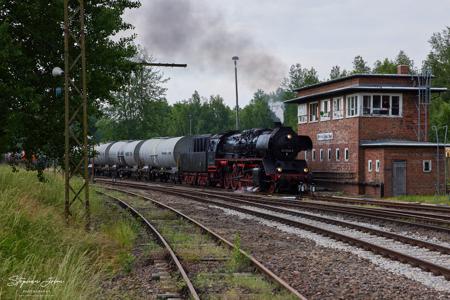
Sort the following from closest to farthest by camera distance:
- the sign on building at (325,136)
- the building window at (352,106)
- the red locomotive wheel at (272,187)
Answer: the red locomotive wheel at (272,187)
the building window at (352,106)
the sign on building at (325,136)

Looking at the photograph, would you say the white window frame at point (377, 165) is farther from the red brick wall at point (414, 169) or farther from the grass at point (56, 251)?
the grass at point (56, 251)

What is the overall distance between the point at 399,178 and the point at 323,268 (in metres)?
23.3

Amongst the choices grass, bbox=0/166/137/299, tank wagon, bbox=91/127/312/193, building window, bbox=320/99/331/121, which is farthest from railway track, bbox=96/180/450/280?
building window, bbox=320/99/331/121

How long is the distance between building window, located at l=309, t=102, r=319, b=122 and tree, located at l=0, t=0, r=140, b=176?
81.5 ft

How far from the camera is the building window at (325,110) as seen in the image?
38.9m

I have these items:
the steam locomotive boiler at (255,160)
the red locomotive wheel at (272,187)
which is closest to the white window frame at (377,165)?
the steam locomotive boiler at (255,160)

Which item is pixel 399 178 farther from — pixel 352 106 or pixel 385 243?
pixel 385 243

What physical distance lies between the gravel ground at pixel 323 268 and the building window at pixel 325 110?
23449mm

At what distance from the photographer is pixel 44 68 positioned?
1650 cm

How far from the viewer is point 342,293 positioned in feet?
28.1

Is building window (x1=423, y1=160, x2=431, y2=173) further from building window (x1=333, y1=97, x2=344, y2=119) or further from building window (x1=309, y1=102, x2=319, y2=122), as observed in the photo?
building window (x1=309, y1=102, x2=319, y2=122)

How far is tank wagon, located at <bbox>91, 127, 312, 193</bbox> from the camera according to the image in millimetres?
30156

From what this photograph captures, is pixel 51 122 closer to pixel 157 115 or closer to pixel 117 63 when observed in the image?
pixel 117 63

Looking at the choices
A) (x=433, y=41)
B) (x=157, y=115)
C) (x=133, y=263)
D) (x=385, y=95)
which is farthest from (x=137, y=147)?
(x=433, y=41)
